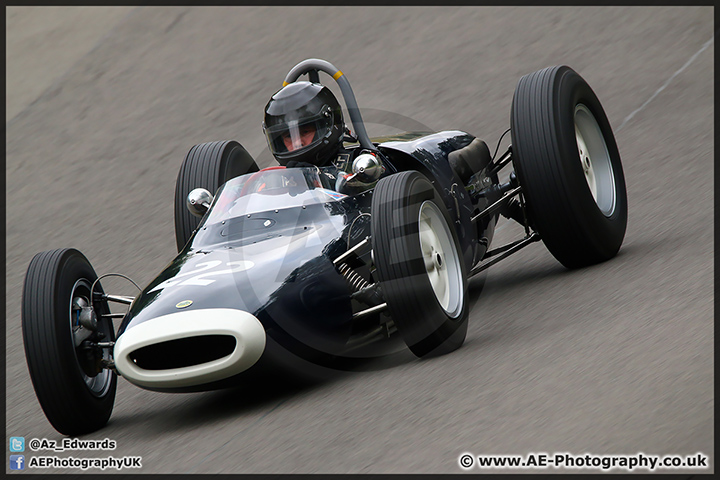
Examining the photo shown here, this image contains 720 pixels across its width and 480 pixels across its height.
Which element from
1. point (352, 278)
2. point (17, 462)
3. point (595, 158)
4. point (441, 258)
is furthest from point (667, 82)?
point (17, 462)

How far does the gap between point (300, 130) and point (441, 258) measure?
1.52 meters

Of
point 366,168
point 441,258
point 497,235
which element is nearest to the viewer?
point 441,258

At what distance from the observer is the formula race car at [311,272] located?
536cm

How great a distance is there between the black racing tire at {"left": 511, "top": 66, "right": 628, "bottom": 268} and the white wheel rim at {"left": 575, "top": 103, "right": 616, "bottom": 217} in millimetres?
147

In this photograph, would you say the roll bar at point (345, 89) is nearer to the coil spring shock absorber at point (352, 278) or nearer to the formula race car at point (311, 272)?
the formula race car at point (311, 272)

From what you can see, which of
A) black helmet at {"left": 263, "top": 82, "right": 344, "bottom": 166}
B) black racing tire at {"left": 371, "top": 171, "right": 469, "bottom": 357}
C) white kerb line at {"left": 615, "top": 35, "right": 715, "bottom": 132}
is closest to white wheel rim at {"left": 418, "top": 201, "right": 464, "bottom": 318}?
black racing tire at {"left": 371, "top": 171, "right": 469, "bottom": 357}

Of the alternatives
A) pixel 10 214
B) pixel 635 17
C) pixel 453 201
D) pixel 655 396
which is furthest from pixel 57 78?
pixel 655 396

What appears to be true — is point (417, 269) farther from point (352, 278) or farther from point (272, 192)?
point (272, 192)

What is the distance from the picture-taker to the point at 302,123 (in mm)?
6855

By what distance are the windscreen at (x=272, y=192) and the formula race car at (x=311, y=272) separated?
0.01 metres

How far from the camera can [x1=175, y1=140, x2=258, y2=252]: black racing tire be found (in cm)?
761

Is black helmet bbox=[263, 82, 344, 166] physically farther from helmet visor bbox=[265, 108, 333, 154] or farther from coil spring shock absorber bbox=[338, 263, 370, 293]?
coil spring shock absorber bbox=[338, 263, 370, 293]

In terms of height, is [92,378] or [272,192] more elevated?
[272,192]

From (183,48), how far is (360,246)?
40.4ft
